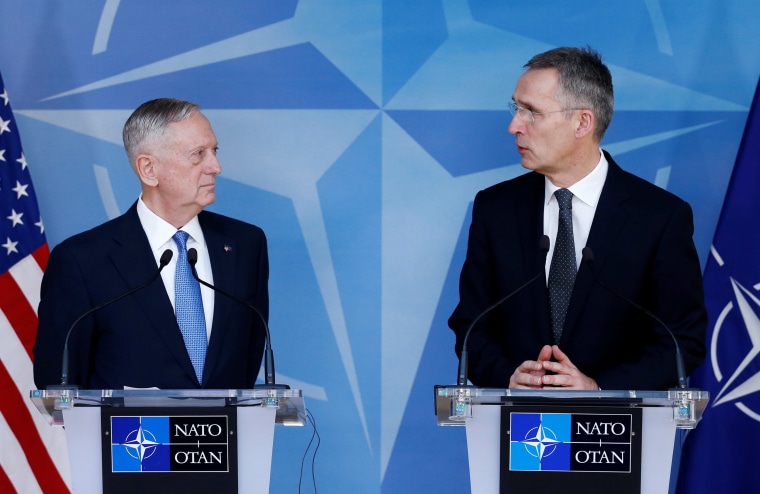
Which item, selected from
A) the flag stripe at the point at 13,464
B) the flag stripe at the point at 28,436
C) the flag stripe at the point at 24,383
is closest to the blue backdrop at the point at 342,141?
the flag stripe at the point at 24,383

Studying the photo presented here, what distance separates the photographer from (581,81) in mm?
3656

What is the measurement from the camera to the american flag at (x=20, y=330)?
4.28 metres

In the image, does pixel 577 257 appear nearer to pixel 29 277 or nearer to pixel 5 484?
pixel 29 277

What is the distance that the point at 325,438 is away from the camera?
4590mm

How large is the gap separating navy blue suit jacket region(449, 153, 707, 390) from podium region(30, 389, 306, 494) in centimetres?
93

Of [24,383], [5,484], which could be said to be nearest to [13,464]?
[5,484]

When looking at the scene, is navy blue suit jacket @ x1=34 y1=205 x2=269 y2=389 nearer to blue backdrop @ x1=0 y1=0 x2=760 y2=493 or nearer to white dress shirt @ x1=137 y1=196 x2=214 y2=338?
white dress shirt @ x1=137 y1=196 x2=214 y2=338

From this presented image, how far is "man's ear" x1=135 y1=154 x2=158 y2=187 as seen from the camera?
3658 mm

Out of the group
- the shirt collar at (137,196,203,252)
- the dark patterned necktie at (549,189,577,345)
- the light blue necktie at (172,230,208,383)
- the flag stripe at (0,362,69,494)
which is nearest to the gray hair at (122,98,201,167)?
the shirt collar at (137,196,203,252)

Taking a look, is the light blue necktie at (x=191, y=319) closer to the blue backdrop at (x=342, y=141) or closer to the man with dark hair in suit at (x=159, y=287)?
the man with dark hair in suit at (x=159, y=287)

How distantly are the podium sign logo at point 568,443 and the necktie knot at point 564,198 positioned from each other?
961 mm

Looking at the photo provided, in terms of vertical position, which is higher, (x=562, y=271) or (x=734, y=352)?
(x=562, y=271)

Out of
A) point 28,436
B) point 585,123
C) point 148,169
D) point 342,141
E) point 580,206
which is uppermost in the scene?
point 342,141

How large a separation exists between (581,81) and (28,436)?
235 centimetres
